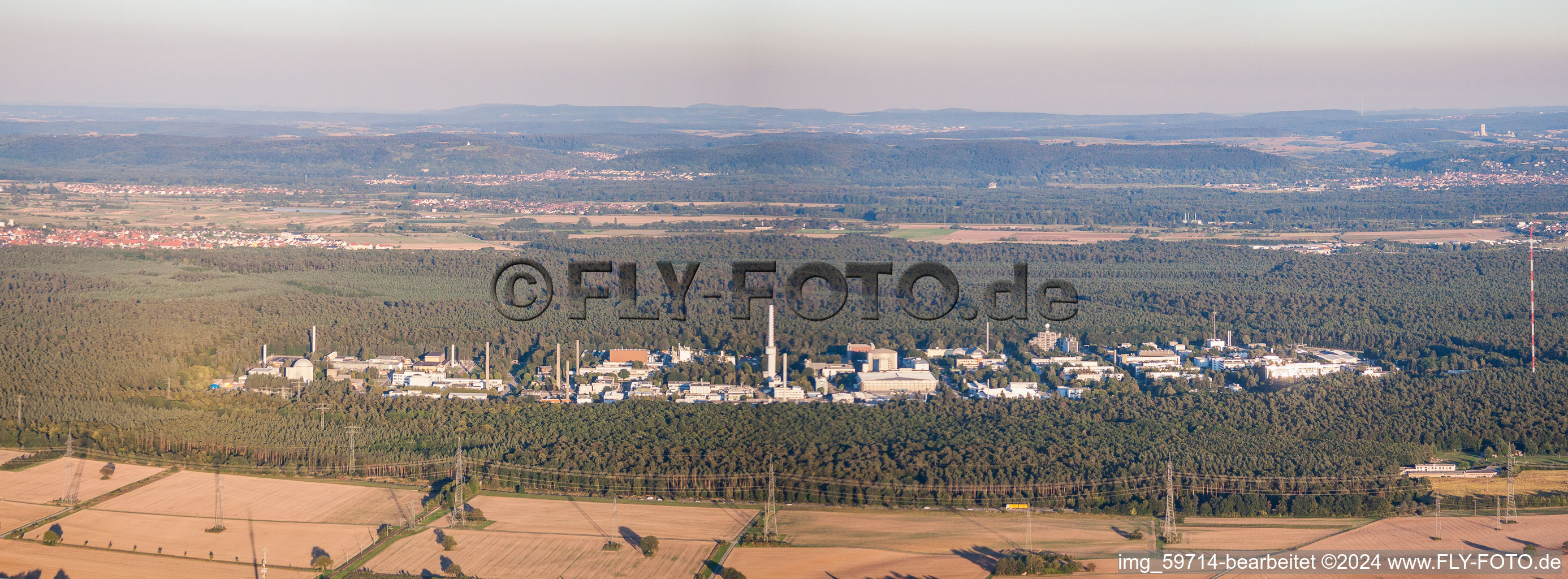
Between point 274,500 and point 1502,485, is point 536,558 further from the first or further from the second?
point 1502,485

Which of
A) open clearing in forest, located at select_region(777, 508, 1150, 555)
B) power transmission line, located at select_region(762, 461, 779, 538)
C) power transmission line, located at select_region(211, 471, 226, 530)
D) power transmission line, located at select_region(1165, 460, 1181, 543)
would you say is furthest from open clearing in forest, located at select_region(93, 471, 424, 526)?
power transmission line, located at select_region(1165, 460, 1181, 543)

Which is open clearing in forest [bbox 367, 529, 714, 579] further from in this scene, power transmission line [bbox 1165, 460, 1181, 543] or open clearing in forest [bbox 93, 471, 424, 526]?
power transmission line [bbox 1165, 460, 1181, 543]

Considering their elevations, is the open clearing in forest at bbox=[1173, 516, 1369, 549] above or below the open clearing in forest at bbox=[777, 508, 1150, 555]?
below

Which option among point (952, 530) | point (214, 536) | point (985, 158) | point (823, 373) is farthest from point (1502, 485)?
point (985, 158)

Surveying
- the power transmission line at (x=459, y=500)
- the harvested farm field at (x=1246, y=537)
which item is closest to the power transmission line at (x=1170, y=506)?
the harvested farm field at (x=1246, y=537)

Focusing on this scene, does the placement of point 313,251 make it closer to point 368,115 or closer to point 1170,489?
point 1170,489

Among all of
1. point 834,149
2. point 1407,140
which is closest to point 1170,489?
point 834,149
